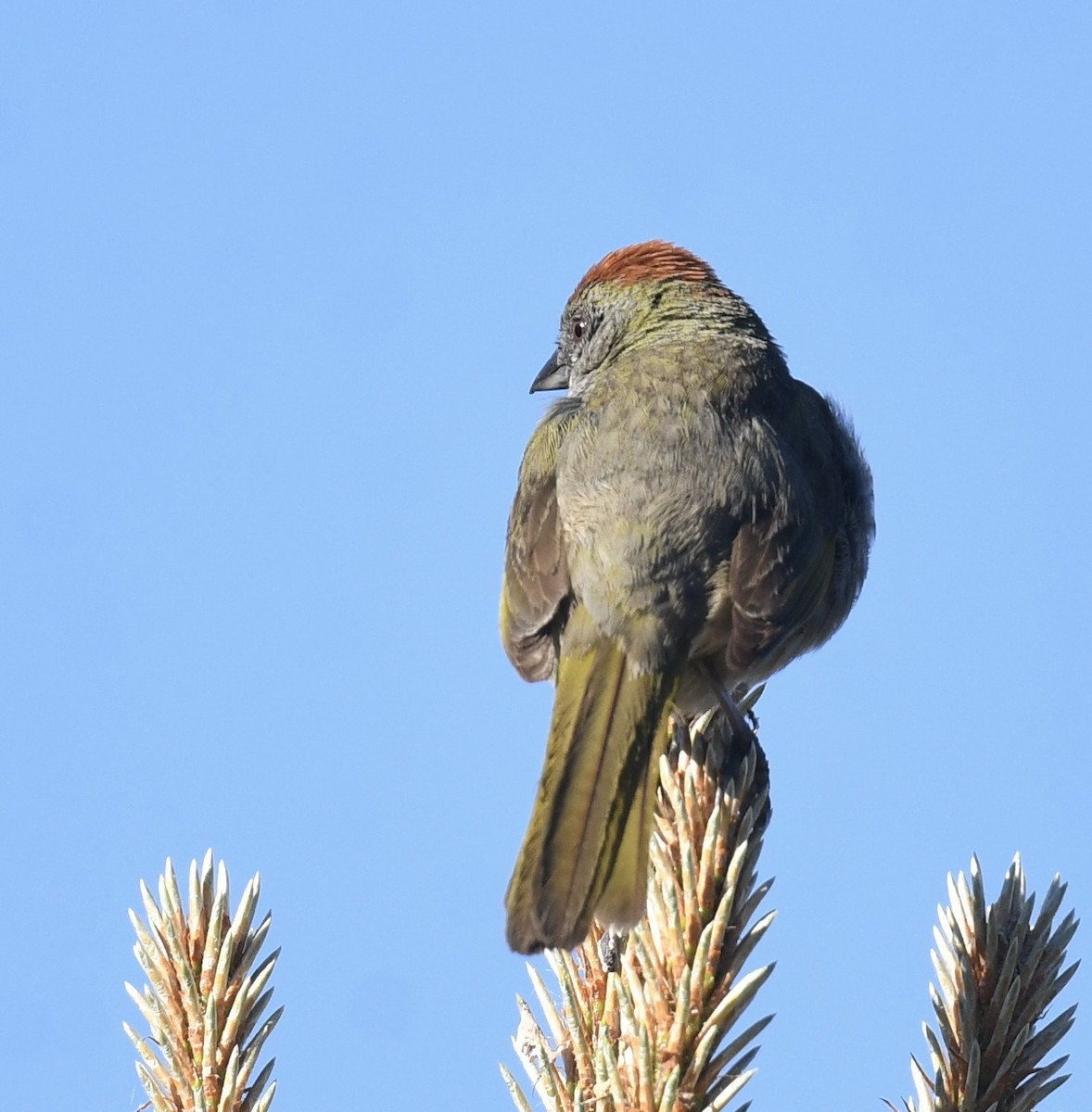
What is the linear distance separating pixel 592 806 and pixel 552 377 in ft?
10.1

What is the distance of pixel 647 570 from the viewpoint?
13.7 feet

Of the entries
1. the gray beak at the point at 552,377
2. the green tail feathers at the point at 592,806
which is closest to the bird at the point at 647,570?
the green tail feathers at the point at 592,806

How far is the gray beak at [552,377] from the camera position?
616 centimetres

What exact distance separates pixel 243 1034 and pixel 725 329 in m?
3.63

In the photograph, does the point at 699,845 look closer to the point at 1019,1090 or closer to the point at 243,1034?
the point at 1019,1090

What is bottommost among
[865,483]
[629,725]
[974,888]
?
[974,888]

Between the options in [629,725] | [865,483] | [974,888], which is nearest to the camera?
[974,888]

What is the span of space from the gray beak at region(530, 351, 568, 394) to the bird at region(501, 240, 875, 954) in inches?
32.8

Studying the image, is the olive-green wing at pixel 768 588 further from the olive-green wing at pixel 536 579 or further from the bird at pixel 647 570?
the olive-green wing at pixel 536 579

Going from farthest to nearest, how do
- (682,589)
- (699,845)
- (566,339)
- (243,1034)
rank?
(566,339) → (682,589) → (699,845) → (243,1034)

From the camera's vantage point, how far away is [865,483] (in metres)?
5.27

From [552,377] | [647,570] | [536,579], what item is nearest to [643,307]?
[552,377]

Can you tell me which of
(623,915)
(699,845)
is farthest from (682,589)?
(623,915)

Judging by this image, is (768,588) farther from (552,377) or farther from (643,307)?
(552,377)
